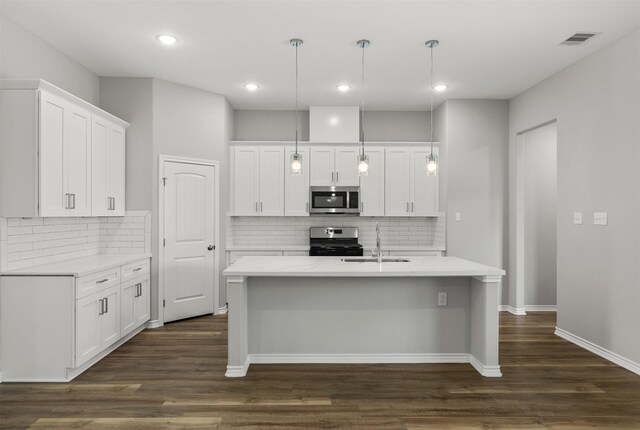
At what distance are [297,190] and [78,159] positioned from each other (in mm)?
3015

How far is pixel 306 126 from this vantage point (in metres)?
6.60

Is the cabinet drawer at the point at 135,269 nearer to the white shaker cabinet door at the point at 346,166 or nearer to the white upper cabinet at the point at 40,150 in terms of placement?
the white upper cabinet at the point at 40,150

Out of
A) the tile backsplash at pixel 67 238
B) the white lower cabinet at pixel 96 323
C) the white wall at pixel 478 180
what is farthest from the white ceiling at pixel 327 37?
the white lower cabinet at pixel 96 323

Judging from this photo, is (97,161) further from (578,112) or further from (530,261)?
(530,261)

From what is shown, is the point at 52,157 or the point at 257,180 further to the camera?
the point at 257,180

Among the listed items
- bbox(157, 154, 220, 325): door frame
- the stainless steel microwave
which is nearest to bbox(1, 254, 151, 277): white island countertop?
bbox(157, 154, 220, 325): door frame

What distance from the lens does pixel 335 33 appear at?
385 centimetres

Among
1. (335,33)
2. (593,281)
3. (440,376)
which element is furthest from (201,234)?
(593,281)

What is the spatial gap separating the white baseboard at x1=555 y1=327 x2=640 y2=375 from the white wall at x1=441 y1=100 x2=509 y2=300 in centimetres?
136

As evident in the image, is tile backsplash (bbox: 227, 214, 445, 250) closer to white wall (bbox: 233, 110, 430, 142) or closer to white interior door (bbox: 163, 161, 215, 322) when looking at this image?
white interior door (bbox: 163, 161, 215, 322)

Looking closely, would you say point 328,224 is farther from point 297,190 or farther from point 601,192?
point 601,192

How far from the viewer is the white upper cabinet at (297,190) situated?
622 centimetres

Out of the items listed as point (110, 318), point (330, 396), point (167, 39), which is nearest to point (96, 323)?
point (110, 318)

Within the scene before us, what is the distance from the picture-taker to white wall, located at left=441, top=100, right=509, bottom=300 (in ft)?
19.5
